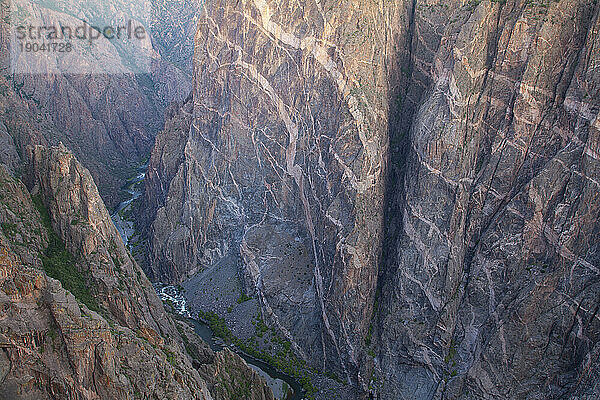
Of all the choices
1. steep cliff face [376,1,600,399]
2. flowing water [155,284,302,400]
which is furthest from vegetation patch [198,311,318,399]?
steep cliff face [376,1,600,399]

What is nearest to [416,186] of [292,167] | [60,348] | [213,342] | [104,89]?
[292,167]

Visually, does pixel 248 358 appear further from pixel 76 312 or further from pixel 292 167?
pixel 76 312

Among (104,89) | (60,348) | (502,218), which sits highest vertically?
(502,218)

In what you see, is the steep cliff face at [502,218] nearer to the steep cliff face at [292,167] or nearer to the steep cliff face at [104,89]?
the steep cliff face at [292,167]

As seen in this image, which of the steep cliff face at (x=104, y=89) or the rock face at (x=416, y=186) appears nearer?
the rock face at (x=416, y=186)

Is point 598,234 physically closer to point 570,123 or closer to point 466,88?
point 570,123

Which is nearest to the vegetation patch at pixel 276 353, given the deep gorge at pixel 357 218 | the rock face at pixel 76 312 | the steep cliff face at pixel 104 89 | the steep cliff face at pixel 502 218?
the deep gorge at pixel 357 218

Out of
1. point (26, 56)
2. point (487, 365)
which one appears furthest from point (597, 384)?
point (26, 56)

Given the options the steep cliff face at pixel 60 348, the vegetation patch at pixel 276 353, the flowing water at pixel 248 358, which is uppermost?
the steep cliff face at pixel 60 348
